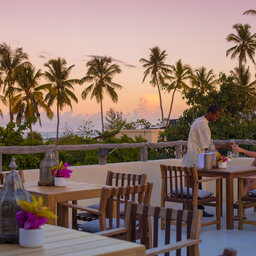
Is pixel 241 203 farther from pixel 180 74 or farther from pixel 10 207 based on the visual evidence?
pixel 180 74

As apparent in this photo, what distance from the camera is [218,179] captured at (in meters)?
6.34

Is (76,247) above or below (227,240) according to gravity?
above

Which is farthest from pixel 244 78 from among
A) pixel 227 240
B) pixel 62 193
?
pixel 62 193

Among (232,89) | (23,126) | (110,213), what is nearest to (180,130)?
(232,89)

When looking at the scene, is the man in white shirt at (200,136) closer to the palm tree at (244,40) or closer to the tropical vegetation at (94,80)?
the tropical vegetation at (94,80)

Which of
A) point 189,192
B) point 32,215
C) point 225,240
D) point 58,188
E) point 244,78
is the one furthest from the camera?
point 244,78

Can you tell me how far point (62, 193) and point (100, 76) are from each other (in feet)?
137

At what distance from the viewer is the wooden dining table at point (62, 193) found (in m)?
4.02

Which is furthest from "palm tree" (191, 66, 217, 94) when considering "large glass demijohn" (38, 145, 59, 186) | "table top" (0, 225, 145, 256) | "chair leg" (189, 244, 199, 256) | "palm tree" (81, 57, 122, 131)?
"table top" (0, 225, 145, 256)

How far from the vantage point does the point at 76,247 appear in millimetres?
2262

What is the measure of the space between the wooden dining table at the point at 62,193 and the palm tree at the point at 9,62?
122ft

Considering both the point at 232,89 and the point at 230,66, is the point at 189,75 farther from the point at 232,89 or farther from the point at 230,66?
the point at 232,89

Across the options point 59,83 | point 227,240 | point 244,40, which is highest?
point 244,40

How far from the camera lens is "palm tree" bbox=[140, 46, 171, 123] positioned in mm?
45188
